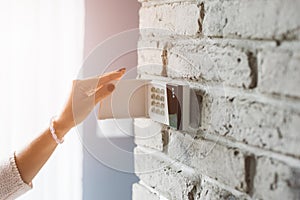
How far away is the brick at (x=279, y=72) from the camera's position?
68 cm

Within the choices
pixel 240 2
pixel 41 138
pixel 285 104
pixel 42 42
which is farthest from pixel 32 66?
pixel 285 104

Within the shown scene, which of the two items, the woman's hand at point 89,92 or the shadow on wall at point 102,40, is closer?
the woman's hand at point 89,92

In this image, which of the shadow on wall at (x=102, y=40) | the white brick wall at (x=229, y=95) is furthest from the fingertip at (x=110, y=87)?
the shadow on wall at (x=102, y=40)

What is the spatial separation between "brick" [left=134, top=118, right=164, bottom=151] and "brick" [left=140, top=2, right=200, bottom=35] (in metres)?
0.22

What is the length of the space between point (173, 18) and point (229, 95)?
0.25 meters

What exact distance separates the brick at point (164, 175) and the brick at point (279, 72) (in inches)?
11.4

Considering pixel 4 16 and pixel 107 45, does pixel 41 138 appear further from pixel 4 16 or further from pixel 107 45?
pixel 4 16

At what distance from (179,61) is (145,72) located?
0.18m

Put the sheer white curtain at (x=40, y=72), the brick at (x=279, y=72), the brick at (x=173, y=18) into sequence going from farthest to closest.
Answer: the sheer white curtain at (x=40, y=72), the brick at (x=173, y=18), the brick at (x=279, y=72)

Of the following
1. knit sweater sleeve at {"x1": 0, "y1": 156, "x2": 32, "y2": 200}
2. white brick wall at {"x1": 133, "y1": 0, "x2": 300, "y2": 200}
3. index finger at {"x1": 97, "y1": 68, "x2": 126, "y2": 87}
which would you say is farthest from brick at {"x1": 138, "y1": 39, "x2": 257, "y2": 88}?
knit sweater sleeve at {"x1": 0, "y1": 156, "x2": 32, "y2": 200}

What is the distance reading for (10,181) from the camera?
46.5 inches

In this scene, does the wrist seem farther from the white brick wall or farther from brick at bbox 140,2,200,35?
brick at bbox 140,2,200,35

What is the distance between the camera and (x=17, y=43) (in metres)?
1.43

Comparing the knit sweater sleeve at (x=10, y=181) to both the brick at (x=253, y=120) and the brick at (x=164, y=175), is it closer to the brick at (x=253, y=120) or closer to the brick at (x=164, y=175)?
the brick at (x=164, y=175)
